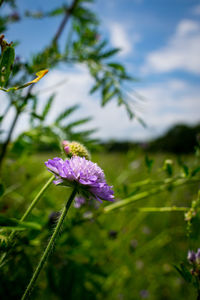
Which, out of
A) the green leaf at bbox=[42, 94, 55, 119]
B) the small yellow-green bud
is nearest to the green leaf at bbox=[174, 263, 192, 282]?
the small yellow-green bud

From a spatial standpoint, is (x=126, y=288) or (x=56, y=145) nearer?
(x=56, y=145)

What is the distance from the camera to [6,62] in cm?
40

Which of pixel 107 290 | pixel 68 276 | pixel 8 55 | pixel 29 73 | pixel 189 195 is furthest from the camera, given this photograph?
pixel 189 195

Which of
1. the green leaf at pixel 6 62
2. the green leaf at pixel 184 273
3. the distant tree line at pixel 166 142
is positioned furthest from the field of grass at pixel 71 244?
the green leaf at pixel 6 62

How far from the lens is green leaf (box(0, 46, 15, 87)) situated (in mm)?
394

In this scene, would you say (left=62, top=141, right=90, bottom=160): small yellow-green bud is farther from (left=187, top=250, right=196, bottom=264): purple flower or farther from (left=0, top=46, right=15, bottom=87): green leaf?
(left=187, top=250, right=196, bottom=264): purple flower

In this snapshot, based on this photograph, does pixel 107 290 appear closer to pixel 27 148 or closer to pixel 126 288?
pixel 126 288

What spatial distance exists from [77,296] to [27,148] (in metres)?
0.69

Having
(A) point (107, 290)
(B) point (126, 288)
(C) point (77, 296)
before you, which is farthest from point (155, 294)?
(C) point (77, 296)

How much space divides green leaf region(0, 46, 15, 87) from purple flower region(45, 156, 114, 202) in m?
0.17

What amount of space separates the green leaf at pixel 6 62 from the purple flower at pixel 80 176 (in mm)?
174

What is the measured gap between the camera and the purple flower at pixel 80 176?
17.5 inches

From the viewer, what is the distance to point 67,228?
0.90 m

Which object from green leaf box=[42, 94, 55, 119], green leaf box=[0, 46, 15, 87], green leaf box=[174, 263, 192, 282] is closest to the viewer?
green leaf box=[0, 46, 15, 87]
